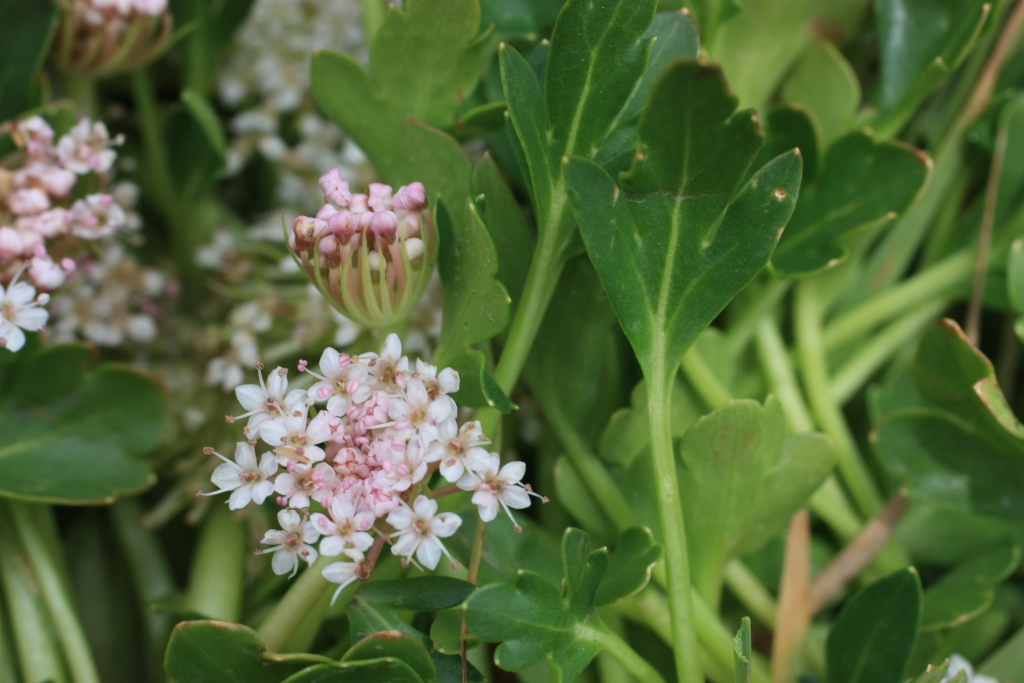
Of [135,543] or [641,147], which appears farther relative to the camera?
[135,543]

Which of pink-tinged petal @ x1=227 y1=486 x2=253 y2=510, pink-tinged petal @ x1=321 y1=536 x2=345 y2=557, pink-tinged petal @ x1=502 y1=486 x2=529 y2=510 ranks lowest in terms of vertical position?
pink-tinged petal @ x1=321 y1=536 x2=345 y2=557

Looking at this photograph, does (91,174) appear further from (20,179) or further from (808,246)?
(808,246)

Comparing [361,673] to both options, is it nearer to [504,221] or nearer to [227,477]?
[227,477]

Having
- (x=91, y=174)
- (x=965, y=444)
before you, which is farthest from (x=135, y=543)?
(x=965, y=444)

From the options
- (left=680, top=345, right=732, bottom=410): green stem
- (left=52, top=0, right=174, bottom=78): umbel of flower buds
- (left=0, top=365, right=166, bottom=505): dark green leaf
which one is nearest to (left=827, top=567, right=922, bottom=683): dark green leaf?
(left=680, top=345, right=732, bottom=410): green stem

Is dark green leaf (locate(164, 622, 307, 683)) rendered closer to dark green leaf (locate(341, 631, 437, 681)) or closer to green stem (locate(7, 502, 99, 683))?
dark green leaf (locate(341, 631, 437, 681))

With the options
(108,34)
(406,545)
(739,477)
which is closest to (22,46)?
(108,34)
